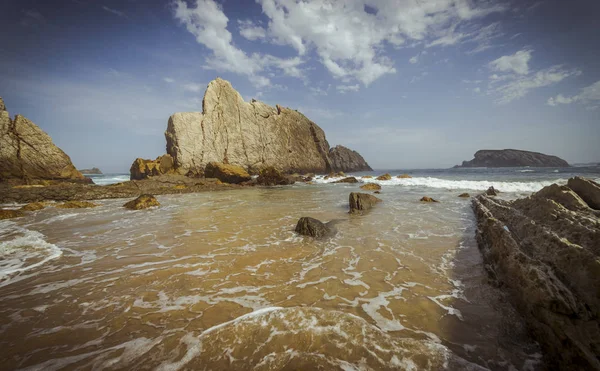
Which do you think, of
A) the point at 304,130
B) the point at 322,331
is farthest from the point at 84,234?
the point at 304,130

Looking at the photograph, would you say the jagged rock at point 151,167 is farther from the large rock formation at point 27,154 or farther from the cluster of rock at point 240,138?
the large rock formation at point 27,154

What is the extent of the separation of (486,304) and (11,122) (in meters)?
36.5

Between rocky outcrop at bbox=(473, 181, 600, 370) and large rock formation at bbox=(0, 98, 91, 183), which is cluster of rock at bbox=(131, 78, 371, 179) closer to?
large rock formation at bbox=(0, 98, 91, 183)

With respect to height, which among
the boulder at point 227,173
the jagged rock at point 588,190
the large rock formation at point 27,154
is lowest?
the jagged rock at point 588,190

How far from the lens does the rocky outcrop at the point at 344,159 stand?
64.5 m

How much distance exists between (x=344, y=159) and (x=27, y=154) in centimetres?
6019

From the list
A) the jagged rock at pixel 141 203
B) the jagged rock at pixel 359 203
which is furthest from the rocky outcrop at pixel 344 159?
the jagged rock at pixel 141 203

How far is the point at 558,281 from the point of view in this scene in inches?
86.9

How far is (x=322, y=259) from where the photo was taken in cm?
423

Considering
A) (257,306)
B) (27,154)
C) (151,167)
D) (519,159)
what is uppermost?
(519,159)

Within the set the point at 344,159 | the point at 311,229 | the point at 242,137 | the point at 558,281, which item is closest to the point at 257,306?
the point at 311,229

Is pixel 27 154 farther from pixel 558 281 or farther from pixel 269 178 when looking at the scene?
pixel 558 281

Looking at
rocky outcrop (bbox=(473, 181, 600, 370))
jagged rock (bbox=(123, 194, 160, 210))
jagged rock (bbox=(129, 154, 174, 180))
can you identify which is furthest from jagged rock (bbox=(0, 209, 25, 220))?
jagged rock (bbox=(129, 154, 174, 180))

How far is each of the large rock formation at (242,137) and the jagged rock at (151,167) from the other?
1181 mm
